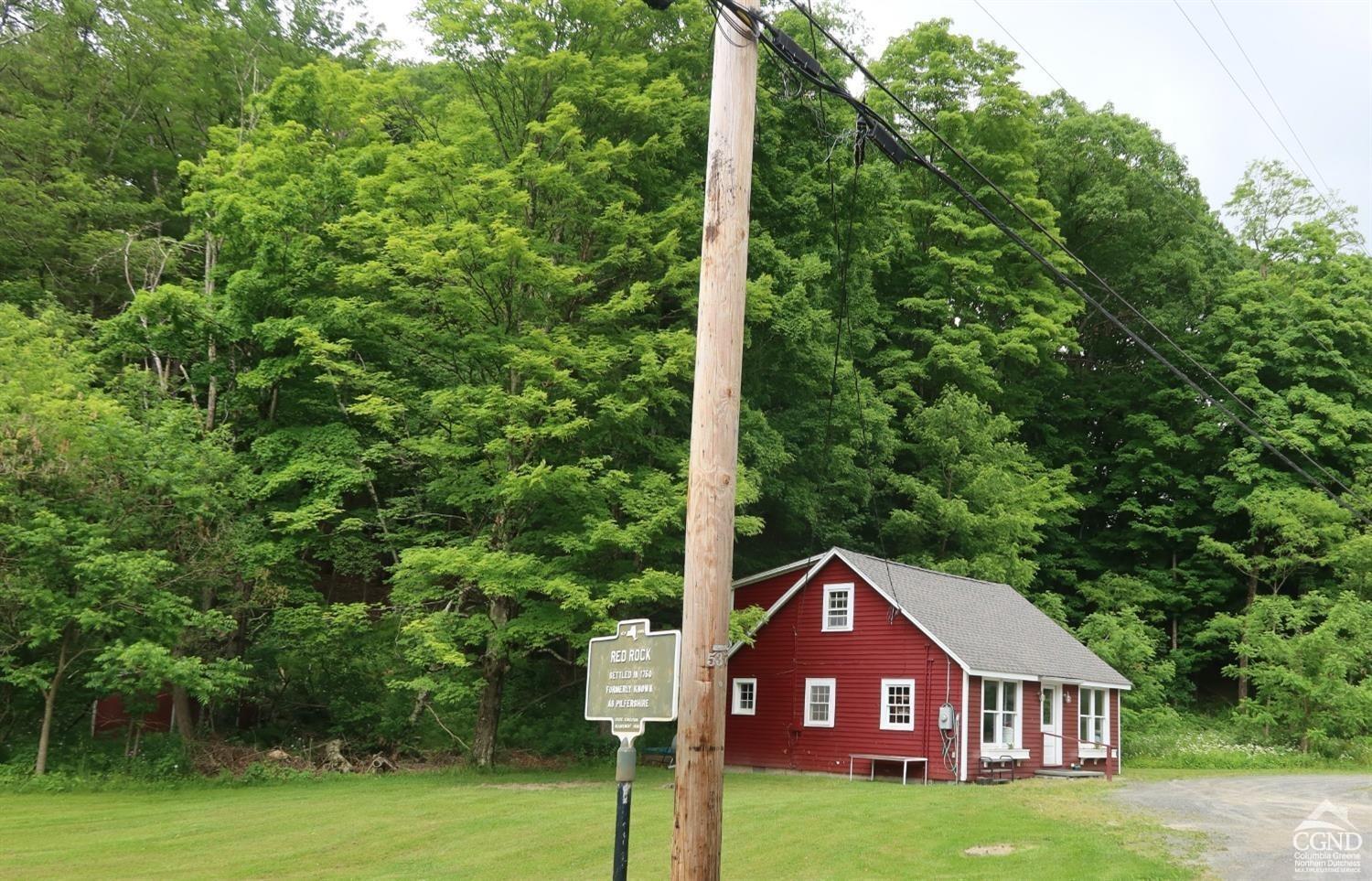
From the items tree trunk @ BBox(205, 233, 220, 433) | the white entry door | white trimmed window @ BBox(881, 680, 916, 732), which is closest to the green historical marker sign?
white trimmed window @ BBox(881, 680, 916, 732)

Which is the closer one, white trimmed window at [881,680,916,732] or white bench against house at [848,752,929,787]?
white bench against house at [848,752,929,787]

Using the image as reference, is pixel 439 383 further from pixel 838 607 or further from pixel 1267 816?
pixel 1267 816

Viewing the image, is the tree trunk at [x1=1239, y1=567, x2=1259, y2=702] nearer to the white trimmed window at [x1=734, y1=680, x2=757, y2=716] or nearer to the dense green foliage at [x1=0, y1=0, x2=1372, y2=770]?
the dense green foliage at [x1=0, y1=0, x2=1372, y2=770]

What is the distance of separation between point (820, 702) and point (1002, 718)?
14.4 ft

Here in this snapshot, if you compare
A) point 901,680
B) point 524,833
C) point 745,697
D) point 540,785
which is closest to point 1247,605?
point 901,680

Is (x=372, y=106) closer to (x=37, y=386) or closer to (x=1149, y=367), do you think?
(x=37, y=386)

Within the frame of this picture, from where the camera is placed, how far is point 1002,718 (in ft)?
84.0

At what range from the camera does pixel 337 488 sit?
78.5 ft

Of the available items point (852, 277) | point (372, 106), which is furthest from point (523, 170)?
point (852, 277)

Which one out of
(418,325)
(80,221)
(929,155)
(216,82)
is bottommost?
(418,325)

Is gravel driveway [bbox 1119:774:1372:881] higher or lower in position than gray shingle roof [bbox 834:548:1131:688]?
lower

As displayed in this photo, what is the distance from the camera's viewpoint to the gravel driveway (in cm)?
1251

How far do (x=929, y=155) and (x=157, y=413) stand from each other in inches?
1148

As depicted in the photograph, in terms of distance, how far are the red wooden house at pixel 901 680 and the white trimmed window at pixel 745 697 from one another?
0.09ft
